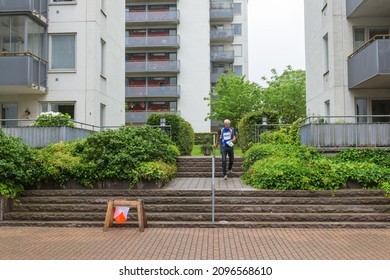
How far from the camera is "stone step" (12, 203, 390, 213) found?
1093 cm

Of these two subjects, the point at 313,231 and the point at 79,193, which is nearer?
the point at 313,231

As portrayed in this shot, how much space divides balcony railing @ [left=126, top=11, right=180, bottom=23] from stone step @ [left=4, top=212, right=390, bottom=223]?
126ft

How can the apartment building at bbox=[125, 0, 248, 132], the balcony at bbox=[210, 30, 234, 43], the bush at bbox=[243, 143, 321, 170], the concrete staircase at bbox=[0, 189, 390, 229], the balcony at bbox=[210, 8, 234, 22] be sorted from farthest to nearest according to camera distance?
the balcony at bbox=[210, 30, 234, 43], the balcony at bbox=[210, 8, 234, 22], the apartment building at bbox=[125, 0, 248, 132], the bush at bbox=[243, 143, 321, 170], the concrete staircase at bbox=[0, 189, 390, 229]

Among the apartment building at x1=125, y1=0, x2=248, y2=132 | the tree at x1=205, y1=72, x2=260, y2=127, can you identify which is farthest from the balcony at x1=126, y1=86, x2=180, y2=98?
the tree at x1=205, y1=72, x2=260, y2=127

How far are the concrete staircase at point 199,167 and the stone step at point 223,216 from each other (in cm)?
480

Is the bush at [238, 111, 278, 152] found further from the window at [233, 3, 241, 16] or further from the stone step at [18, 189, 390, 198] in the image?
the window at [233, 3, 241, 16]

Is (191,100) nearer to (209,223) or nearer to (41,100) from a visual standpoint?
(41,100)

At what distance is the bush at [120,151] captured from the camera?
1240cm

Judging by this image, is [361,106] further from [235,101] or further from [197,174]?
[235,101]

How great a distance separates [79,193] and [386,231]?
7.81 metres

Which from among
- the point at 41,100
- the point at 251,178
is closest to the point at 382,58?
the point at 251,178

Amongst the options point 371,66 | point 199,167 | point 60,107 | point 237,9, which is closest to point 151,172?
point 199,167

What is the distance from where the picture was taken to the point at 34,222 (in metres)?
10.8

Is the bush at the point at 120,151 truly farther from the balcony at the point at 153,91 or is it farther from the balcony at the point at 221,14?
the balcony at the point at 221,14
